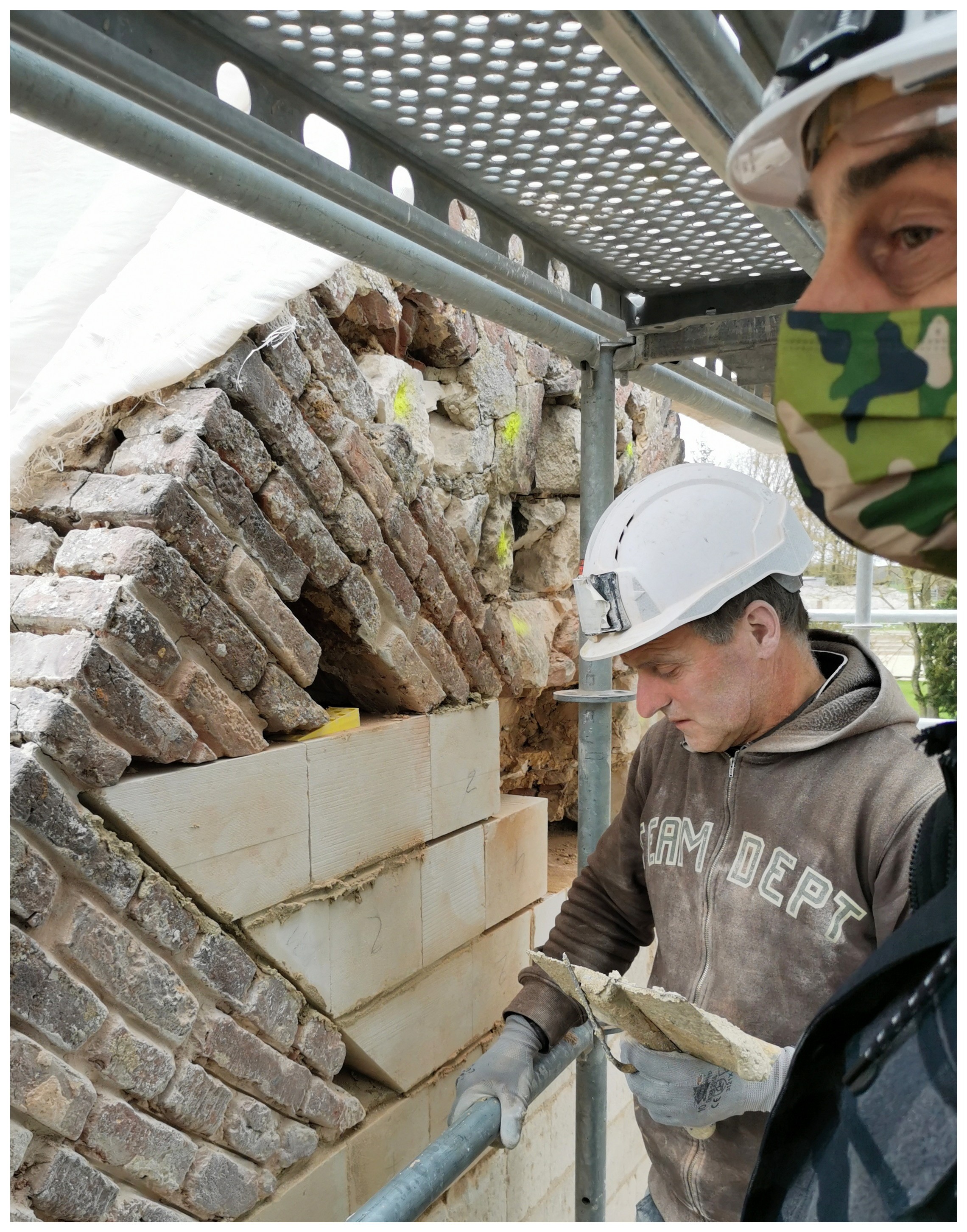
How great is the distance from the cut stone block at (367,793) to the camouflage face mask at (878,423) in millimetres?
1587

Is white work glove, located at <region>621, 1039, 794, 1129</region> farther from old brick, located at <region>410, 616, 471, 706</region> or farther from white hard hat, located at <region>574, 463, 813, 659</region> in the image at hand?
old brick, located at <region>410, 616, 471, 706</region>

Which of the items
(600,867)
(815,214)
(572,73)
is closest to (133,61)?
(572,73)

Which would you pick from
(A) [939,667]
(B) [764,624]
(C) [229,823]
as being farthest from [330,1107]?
(A) [939,667]

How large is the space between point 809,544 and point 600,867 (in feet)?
2.97

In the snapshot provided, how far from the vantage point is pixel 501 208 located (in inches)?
75.9

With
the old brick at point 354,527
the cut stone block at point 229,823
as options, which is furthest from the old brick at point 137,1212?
the old brick at point 354,527

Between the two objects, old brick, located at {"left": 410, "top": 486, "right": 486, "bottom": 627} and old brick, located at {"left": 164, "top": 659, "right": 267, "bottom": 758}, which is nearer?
old brick, located at {"left": 164, "top": 659, "right": 267, "bottom": 758}

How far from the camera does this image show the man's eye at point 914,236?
28.9 inches

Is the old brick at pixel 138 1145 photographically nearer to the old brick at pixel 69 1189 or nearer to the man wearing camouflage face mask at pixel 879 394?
the old brick at pixel 69 1189

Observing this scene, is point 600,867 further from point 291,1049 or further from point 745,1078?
point 291,1049

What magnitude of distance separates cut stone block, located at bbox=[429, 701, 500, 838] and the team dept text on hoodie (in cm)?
75

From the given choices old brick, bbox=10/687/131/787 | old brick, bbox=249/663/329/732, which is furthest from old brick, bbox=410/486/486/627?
old brick, bbox=10/687/131/787

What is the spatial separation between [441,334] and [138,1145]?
7.34 feet

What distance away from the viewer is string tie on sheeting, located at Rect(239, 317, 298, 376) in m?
2.01
